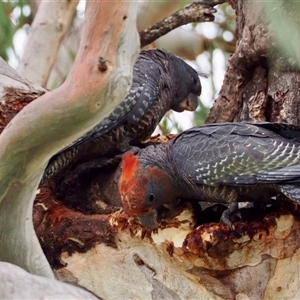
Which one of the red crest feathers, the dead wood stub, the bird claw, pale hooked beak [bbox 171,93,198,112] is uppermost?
pale hooked beak [bbox 171,93,198,112]

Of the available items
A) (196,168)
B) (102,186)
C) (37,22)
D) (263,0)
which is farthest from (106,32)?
(37,22)

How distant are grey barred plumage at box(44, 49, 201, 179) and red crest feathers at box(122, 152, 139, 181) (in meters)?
0.14

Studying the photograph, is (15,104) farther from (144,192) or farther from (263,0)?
(263,0)

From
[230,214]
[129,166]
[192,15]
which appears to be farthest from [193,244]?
[192,15]

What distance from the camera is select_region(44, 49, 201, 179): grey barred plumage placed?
2107mm

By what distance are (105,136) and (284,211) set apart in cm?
69

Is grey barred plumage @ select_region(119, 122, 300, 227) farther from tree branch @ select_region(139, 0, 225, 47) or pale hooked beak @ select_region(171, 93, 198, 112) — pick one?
tree branch @ select_region(139, 0, 225, 47)

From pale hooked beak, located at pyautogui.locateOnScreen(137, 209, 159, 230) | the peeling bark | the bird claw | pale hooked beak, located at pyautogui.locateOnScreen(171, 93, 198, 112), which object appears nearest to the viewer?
the bird claw

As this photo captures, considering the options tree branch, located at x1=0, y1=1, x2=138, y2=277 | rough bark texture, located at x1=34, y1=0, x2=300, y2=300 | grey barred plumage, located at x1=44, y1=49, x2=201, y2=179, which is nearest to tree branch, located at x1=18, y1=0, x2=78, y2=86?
grey barred plumage, located at x1=44, y1=49, x2=201, y2=179

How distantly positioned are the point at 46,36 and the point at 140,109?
1.36 meters

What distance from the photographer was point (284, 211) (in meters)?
1.74

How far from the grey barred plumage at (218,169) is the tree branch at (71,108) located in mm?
498

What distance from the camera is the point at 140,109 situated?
7.19 ft

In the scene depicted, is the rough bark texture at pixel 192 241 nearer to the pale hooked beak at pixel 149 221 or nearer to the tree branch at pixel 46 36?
the pale hooked beak at pixel 149 221
